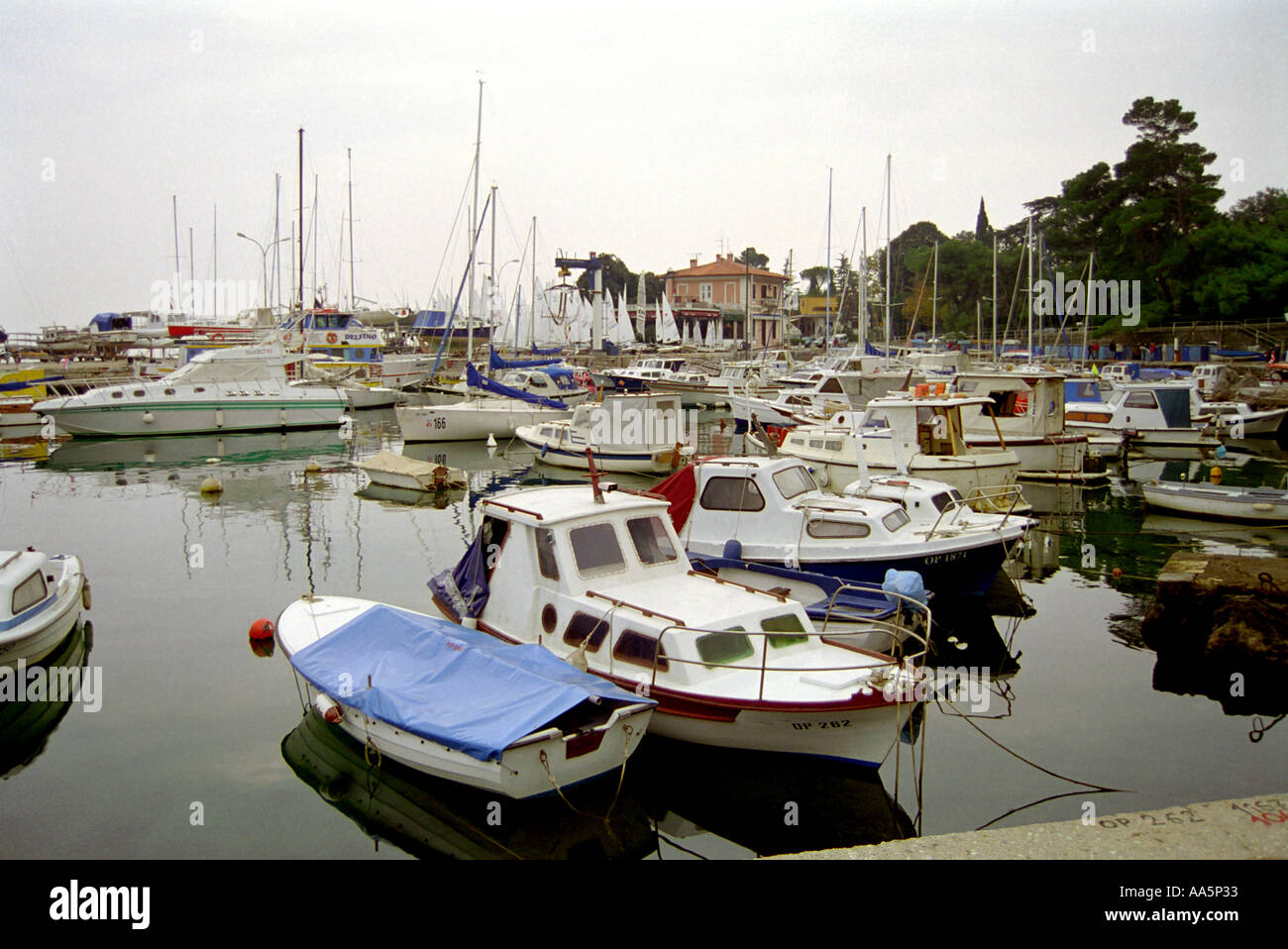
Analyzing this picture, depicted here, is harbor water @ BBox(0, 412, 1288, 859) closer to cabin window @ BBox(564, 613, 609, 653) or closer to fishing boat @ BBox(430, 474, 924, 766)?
fishing boat @ BBox(430, 474, 924, 766)

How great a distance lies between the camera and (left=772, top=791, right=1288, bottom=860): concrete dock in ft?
22.1

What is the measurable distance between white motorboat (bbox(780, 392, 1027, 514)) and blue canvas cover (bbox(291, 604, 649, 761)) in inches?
482

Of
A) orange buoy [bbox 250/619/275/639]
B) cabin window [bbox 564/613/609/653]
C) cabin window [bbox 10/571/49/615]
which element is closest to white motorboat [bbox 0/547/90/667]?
Result: cabin window [bbox 10/571/49/615]

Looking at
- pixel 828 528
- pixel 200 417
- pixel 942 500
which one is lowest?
pixel 828 528

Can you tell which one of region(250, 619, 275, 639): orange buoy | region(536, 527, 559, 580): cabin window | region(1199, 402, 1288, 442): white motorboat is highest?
region(1199, 402, 1288, 442): white motorboat

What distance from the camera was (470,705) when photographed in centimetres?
909

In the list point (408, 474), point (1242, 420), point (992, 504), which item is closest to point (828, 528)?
point (992, 504)

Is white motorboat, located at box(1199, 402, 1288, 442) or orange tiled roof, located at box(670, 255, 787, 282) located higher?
orange tiled roof, located at box(670, 255, 787, 282)

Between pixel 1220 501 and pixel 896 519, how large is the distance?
1119cm

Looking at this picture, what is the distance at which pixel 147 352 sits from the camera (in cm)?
7188

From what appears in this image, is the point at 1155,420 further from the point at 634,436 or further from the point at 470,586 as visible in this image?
the point at 470,586
